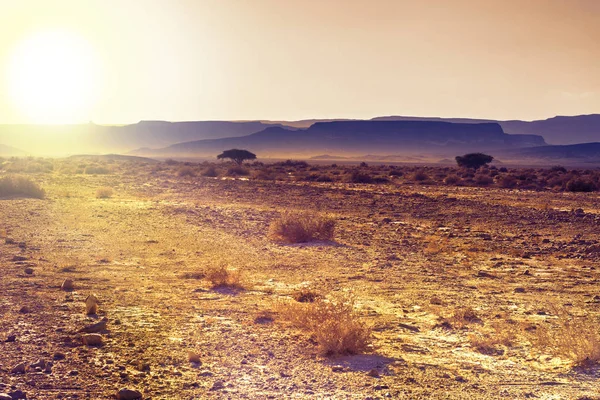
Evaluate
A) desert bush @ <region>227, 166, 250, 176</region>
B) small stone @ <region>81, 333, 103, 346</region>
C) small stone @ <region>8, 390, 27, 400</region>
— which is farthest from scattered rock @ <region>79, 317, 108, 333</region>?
desert bush @ <region>227, 166, 250, 176</region>

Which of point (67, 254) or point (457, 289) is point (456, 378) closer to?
point (457, 289)

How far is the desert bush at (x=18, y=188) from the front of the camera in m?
27.4

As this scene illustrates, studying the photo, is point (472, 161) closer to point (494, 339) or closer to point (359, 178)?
point (359, 178)

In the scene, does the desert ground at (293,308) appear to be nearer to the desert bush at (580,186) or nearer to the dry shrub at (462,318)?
the dry shrub at (462,318)

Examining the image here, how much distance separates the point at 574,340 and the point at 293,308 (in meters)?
3.69

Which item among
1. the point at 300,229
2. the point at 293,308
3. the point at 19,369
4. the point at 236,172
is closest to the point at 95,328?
the point at 19,369

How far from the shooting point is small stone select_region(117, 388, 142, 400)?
232 inches

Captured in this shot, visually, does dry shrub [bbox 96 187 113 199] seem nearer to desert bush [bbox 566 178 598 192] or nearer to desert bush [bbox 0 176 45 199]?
desert bush [bbox 0 176 45 199]

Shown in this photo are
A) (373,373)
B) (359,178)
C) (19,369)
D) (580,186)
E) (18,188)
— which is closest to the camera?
(19,369)

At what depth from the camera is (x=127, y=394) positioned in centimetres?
591

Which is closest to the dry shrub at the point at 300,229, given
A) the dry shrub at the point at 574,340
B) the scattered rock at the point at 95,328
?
the dry shrub at the point at 574,340

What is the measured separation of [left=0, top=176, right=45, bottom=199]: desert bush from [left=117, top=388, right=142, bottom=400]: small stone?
2340cm

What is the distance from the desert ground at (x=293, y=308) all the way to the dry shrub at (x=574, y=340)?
0.07 ft

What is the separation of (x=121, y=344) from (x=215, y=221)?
41.7 ft
